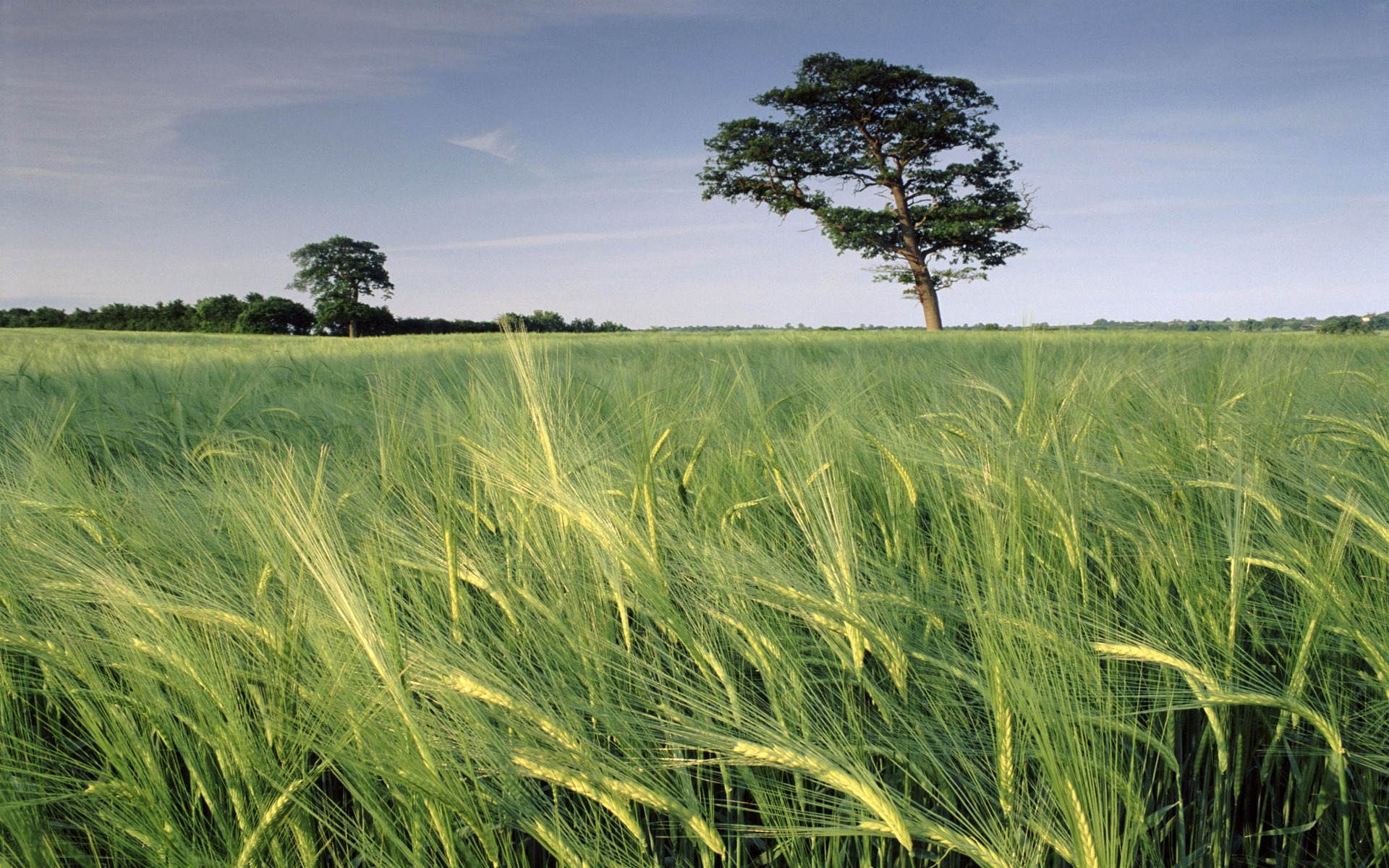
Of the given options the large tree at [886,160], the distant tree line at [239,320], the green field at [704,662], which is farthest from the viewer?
the distant tree line at [239,320]

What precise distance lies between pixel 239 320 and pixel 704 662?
1616 inches

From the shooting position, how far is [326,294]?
43.3 m

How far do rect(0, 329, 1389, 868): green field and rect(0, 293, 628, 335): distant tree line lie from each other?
25.2 metres

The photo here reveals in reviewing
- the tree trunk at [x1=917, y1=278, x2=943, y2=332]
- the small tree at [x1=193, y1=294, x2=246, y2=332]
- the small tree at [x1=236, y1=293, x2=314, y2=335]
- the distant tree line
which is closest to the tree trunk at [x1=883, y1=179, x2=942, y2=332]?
the tree trunk at [x1=917, y1=278, x2=943, y2=332]

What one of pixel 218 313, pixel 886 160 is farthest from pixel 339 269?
pixel 886 160

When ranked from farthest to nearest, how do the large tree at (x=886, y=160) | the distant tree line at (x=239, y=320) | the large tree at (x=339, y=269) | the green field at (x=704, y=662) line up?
the large tree at (x=339, y=269), the distant tree line at (x=239, y=320), the large tree at (x=886, y=160), the green field at (x=704, y=662)

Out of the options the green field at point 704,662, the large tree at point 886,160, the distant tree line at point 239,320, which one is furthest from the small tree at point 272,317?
the green field at point 704,662

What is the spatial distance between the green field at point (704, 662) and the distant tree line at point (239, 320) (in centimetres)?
2522

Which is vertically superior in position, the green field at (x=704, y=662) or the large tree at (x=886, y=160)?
the large tree at (x=886, y=160)

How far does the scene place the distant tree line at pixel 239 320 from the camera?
28.8m

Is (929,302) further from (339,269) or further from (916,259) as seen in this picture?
(339,269)

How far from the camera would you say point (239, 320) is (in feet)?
111

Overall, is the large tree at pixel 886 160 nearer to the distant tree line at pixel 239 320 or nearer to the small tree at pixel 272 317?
the distant tree line at pixel 239 320

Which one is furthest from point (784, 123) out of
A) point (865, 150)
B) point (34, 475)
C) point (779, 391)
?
point (34, 475)
